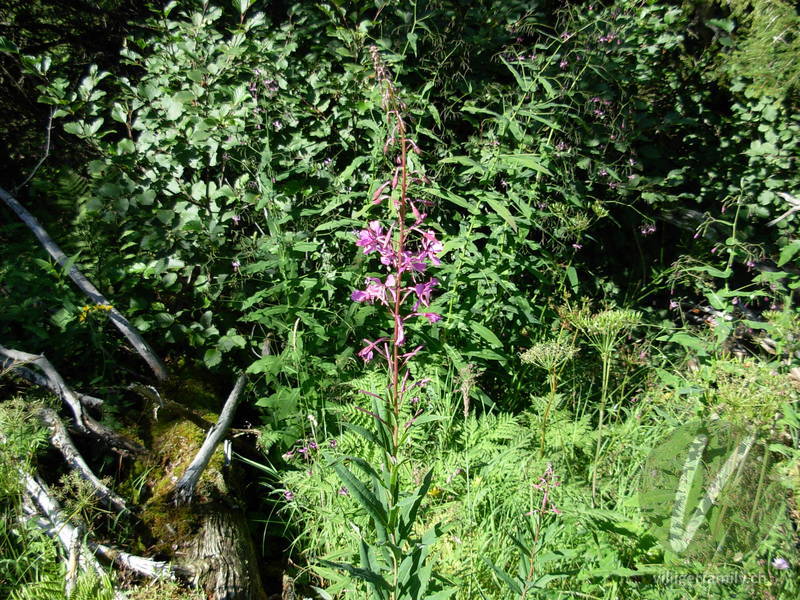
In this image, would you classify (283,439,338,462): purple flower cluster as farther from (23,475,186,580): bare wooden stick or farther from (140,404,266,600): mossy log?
(23,475,186,580): bare wooden stick

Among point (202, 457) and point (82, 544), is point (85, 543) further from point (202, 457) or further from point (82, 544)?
point (202, 457)

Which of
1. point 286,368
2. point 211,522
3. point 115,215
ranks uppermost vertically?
point 115,215

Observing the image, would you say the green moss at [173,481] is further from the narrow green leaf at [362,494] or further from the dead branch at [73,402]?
the narrow green leaf at [362,494]

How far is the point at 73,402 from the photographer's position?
2441mm

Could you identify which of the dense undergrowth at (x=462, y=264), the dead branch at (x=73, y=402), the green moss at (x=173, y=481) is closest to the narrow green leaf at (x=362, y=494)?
the dense undergrowth at (x=462, y=264)

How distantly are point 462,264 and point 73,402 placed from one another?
74.5 inches

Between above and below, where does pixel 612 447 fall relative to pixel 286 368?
below

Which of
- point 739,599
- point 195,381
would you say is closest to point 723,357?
point 739,599

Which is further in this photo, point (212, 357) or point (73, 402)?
point (212, 357)

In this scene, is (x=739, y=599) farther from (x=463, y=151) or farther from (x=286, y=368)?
(x=463, y=151)

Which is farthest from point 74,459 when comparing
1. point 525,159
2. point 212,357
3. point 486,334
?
point 525,159

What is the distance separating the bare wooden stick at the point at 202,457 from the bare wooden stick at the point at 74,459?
8.4 inches

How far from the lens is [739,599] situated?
5.48 feet

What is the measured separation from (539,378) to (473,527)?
1.22m
